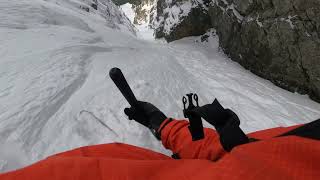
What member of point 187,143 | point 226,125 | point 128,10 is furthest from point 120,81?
point 128,10

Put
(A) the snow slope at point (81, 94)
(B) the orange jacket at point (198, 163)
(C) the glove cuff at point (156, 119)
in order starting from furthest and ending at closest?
1. (A) the snow slope at point (81, 94)
2. (C) the glove cuff at point (156, 119)
3. (B) the orange jacket at point (198, 163)

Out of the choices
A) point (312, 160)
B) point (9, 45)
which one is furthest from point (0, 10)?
point (312, 160)

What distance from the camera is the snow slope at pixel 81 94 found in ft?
9.23

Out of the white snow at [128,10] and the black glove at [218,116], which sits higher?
the white snow at [128,10]

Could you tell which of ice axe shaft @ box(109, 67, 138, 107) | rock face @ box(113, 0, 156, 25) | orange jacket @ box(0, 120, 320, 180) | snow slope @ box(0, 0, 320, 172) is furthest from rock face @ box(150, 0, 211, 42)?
rock face @ box(113, 0, 156, 25)

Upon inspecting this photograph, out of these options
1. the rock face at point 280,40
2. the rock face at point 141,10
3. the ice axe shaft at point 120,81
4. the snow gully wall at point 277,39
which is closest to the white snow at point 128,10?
the rock face at point 141,10

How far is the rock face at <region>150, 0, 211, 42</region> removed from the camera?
1475 cm

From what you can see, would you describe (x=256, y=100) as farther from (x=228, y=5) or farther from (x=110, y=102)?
(x=228, y=5)

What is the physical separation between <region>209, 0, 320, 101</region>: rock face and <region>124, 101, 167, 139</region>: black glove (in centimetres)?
489

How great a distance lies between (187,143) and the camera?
188 centimetres

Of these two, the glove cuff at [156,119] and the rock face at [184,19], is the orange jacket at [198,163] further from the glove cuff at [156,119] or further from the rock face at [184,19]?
the rock face at [184,19]

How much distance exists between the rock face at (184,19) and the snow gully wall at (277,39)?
10.7 ft

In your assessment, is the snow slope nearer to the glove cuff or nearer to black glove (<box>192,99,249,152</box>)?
the glove cuff

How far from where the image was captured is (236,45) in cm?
995
